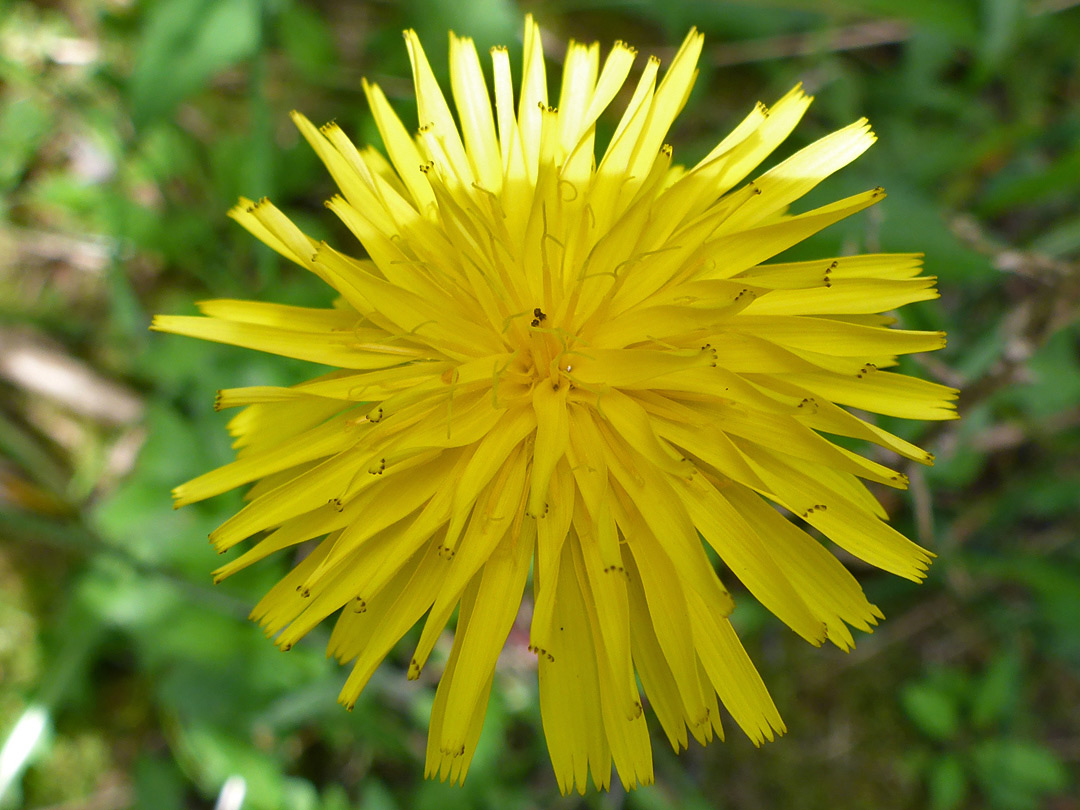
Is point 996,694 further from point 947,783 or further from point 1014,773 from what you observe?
point 947,783

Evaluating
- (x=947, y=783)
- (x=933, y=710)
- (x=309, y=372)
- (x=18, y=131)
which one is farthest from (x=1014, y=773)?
(x=18, y=131)

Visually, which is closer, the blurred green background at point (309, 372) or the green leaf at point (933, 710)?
the blurred green background at point (309, 372)

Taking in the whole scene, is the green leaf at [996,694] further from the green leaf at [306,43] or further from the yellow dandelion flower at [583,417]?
the green leaf at [306,43]

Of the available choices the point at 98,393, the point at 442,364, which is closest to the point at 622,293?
the point at 442,364

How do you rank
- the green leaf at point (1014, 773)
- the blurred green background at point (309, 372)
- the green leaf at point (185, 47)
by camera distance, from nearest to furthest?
the green leaf at point (185, 47)
the blurred green background at point (309, 372)
the green leaf at point (1014, 773)

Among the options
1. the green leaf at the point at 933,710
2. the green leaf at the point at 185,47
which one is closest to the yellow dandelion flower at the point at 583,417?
the green leaf at the point at 185,47

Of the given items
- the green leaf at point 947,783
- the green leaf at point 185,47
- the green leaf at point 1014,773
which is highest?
the green leaf at point 185,47
